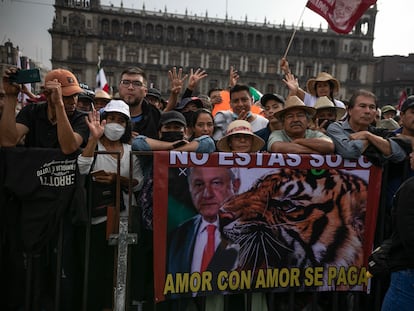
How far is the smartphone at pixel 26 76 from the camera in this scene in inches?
95.3

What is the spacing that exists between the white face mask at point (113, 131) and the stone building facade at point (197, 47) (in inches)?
1899

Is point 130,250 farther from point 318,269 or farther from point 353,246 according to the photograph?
point 353,246


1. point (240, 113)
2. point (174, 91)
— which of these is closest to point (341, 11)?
point (240, 113)

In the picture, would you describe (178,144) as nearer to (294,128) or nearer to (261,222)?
(261,222)

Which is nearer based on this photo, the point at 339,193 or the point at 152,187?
the point at 152,187

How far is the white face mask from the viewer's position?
2.64 metres

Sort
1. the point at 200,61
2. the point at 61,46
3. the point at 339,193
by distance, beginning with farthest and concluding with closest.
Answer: the point at 200,61 → the point at 61,46 → the point at 339,193

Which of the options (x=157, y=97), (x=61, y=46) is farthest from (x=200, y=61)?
(x=157, y=97)

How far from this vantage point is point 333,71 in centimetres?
5544

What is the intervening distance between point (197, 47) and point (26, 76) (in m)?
52.2

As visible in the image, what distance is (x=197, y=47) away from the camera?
5250 cm

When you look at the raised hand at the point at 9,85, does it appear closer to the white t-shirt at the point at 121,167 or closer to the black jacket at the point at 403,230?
the white t-shirt at the point at 121,167

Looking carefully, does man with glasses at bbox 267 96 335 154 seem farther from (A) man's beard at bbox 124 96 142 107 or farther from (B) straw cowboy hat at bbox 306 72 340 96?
(B) straw cowboy hat at bbox 306 72 340 96

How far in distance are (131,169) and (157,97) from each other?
3039 millimetres
